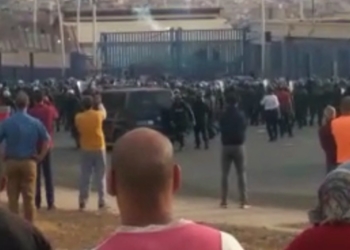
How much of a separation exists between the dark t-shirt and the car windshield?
2938cm

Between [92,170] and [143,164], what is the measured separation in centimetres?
1466

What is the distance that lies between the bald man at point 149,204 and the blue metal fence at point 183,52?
60922 mm

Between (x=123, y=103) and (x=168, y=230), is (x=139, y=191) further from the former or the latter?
(x=123, y=103)

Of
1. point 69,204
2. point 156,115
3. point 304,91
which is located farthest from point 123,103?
point 69,204

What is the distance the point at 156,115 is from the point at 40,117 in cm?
1610

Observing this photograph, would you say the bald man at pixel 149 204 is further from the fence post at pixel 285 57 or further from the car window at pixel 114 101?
the fence post at pixel 285 57

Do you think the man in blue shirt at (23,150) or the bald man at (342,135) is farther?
the man in blue shirt at (23,150)

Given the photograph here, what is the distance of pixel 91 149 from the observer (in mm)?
19062

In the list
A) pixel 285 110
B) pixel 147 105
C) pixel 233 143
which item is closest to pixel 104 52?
pixel 285 110

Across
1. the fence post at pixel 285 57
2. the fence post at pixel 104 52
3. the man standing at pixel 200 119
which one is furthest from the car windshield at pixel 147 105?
the fence post at pixel 104 52

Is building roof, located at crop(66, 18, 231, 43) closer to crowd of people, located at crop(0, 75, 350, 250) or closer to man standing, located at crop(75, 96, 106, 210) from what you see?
crowd of people, located at crop(0, 75, 350, 250)

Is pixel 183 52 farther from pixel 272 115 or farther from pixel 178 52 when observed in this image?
pixel 272 115

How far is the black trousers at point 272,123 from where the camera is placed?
37.2m

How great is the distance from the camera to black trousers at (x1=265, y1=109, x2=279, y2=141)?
37.2 meters
